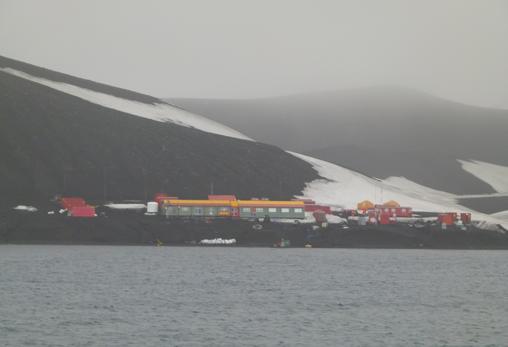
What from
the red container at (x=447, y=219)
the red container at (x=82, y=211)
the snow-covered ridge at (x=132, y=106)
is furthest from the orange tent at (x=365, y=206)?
the red container at (x=82, y=211)

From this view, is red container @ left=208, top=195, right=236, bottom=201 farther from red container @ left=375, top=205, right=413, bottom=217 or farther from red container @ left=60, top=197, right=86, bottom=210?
red container @ left=375, top=205, right=413, bottom=217

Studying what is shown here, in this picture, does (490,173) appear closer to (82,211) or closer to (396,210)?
(396,210)

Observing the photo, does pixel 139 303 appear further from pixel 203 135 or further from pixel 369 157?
pixel 369 157

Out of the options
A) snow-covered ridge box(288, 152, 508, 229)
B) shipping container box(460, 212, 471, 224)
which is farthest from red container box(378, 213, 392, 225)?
snow-covered ridge box(288, 152, 508, 229)

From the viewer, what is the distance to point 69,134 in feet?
384

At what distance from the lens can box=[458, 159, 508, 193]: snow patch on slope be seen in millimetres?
181250

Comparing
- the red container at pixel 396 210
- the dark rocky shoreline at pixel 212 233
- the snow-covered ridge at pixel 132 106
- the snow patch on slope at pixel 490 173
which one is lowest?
the dark rocky shoreline at pixel 212 233

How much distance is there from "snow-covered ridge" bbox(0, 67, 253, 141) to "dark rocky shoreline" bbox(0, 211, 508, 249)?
46491 millimetres

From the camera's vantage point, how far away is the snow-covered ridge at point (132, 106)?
142 m

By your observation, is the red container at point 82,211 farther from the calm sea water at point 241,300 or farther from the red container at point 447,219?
the red container at point 447,219

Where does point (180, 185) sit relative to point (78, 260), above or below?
above

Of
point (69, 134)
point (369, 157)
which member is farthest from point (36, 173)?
point (369, 157)

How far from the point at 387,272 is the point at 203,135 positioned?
213 ft

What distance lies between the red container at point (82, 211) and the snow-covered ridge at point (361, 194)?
34.2m
